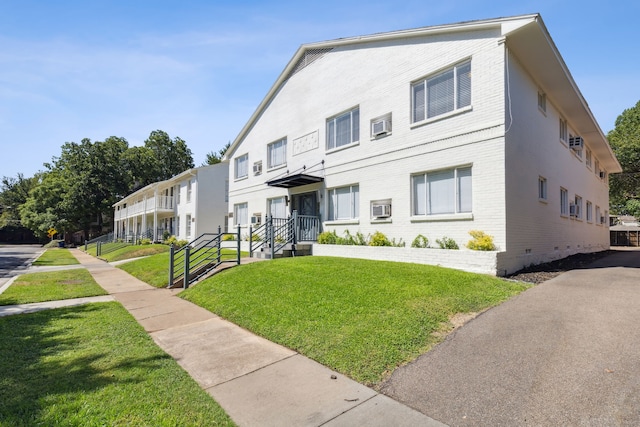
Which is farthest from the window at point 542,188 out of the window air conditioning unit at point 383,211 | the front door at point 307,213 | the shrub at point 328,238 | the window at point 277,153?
the window at point 277,153

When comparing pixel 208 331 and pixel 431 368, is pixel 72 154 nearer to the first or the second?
pixel 208 331

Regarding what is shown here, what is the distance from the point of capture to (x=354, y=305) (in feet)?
19.9

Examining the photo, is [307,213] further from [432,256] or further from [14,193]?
[14,193]

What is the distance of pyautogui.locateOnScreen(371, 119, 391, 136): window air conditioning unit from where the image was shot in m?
Result: 12.1

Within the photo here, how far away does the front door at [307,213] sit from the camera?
14875 mm

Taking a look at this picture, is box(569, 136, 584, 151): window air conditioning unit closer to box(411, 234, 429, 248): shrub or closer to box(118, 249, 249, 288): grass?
box(411, 234, 429, 248): shrub

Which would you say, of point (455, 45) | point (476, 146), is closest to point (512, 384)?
point (476, 146)

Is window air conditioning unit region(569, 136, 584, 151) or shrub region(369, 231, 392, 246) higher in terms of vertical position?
window air conditioning unit region(569, 136, 584, 151)

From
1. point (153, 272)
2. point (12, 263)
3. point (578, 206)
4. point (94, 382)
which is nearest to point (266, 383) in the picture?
point (94, 382)

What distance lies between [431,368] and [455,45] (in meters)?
9.75

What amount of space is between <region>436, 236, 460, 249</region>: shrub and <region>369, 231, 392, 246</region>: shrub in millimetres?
1887

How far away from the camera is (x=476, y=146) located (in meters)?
9.52

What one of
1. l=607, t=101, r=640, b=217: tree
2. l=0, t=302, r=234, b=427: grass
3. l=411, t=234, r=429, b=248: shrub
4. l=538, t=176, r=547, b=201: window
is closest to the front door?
l=411, t=234, r=429, b=248: shrub

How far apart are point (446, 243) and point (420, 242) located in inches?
35.8
